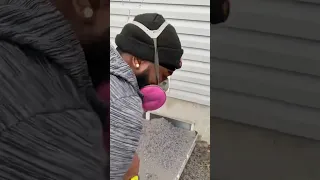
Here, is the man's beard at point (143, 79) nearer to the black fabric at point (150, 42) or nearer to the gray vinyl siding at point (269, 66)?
the black fabric at point (150, 42)

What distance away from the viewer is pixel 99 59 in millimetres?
741

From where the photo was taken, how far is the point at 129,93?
0.76m

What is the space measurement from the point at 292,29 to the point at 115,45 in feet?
1.27

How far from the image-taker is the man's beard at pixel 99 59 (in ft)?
2.42

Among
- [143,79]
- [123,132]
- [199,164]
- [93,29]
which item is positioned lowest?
[199,164]

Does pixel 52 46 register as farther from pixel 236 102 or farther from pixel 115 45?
pixel 236 102

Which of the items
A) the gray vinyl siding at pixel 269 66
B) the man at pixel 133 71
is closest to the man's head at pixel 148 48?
the man at pixel 133 71

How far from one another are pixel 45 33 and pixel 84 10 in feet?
0.30

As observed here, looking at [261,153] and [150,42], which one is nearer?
[150,42]

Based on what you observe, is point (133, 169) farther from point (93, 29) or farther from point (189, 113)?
point (93, 29)

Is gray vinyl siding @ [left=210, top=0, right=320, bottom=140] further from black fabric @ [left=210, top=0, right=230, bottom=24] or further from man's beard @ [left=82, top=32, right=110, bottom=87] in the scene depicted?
man's beard @ [left=82, top=32, right=110, bottom=87]

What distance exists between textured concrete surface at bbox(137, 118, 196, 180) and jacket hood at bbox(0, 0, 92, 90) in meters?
0.18

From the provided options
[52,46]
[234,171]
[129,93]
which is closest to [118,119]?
[129,93]

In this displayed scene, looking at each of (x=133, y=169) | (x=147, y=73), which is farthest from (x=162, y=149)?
(x=147, y=73)
